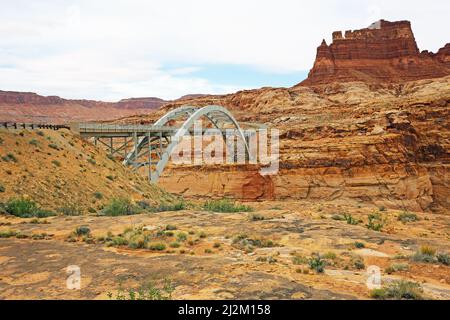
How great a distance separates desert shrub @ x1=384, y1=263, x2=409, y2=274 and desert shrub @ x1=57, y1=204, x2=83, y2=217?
1272 centimetres

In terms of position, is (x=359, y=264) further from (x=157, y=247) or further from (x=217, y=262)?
(x=157, y=247)

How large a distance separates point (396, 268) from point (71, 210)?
13.7 meters

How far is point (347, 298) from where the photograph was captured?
6.55 meters

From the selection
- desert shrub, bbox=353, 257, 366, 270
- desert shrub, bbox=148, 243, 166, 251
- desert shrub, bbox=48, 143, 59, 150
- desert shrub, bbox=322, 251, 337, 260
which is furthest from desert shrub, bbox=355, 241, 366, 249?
desert shrub, bbox=48, 143, 59, 150

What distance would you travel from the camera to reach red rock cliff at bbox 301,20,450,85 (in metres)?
91.4

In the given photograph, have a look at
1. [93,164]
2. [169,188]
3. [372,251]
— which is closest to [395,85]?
[169,188]

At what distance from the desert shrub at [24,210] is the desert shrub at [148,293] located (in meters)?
9.55

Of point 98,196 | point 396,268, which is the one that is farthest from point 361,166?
point 396,268

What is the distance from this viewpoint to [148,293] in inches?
266

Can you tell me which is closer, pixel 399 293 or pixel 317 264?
pixel 399 293

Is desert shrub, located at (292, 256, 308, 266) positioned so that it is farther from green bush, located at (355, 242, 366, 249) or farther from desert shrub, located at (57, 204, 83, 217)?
desert shrub, located at (57, 204, 83, 217)

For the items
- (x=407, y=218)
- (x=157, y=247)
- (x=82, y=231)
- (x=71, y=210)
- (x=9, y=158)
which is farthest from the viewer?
(x=9, y=158)

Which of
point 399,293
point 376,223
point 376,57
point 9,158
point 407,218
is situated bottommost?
point 407,218

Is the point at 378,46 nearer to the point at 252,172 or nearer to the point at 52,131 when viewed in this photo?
the point at 252,172
